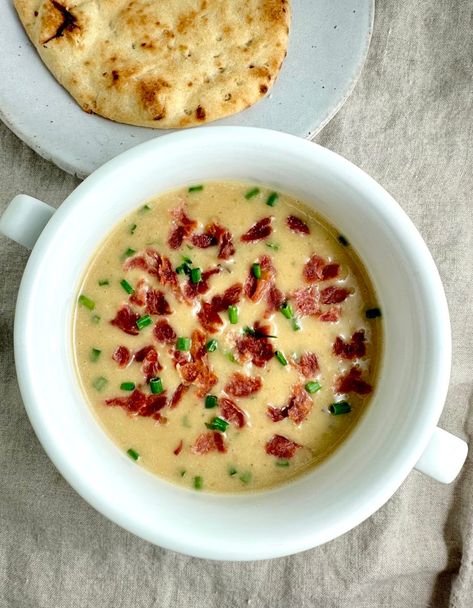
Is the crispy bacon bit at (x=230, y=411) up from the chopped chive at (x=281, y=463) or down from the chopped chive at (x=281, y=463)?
up

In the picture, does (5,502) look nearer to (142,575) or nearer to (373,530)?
(142,575)

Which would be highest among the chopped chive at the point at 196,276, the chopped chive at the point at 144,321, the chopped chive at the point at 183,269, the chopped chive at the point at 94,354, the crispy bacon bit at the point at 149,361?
the chopped chive at the point at 183,269

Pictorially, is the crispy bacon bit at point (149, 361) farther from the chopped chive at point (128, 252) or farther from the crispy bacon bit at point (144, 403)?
the chopped chive at point (128, 252)

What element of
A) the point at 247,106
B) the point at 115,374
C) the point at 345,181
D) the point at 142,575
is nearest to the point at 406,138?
the point at 247,106

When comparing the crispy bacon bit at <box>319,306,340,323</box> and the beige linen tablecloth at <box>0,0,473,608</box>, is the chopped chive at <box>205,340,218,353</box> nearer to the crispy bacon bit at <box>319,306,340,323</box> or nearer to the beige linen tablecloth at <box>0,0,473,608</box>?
the crispy bacon bit at <box>319,306,340,323</box>

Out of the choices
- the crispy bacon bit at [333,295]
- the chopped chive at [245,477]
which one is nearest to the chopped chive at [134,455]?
the chopped chive at [245,477]

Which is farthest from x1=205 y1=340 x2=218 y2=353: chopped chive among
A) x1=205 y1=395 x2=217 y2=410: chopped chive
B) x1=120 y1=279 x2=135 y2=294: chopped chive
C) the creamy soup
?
x1=120 y1=279 x2=135 y2=294: chopped chive
